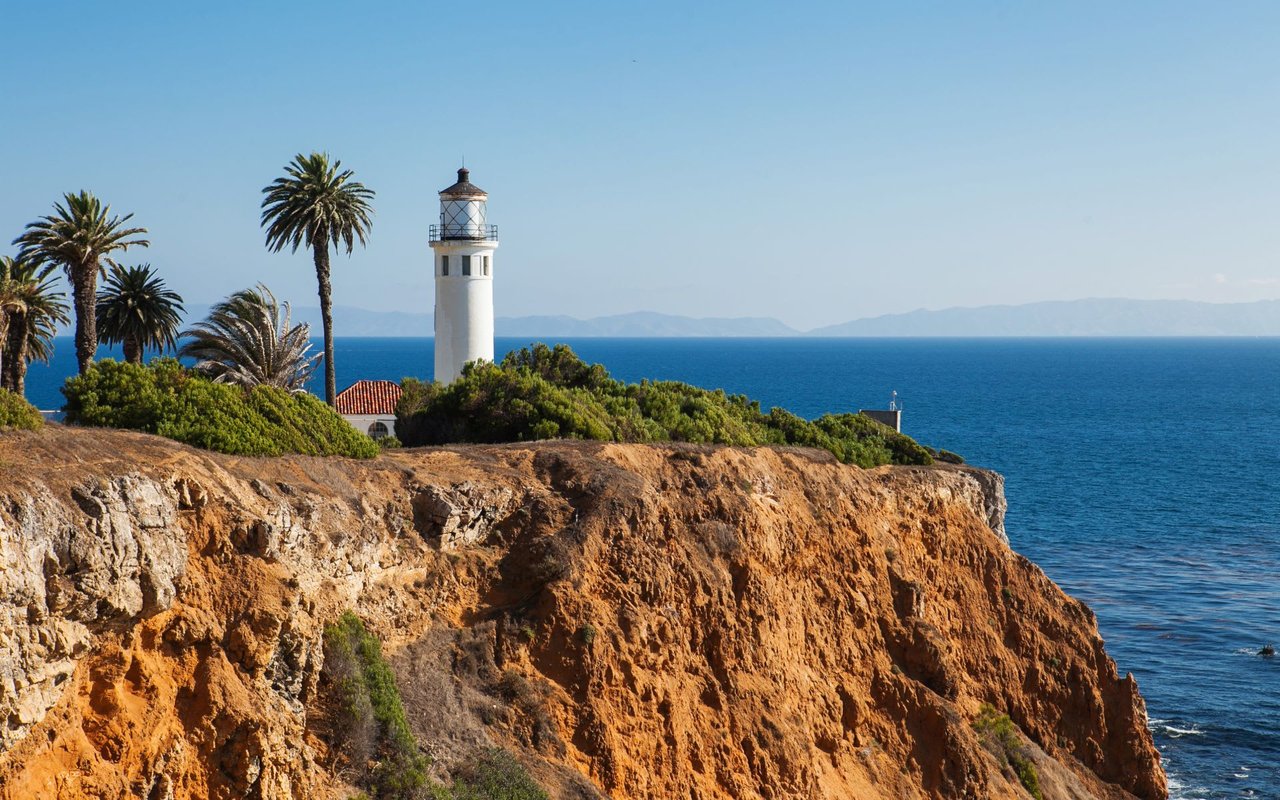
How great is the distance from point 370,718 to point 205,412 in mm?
7164

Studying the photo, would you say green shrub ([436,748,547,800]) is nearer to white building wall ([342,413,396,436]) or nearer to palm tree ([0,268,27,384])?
palm tree ([0,268,27,384])

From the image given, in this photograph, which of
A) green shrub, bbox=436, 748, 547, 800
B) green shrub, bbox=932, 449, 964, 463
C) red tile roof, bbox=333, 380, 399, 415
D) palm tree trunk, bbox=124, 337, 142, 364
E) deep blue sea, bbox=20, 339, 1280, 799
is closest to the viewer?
green shrub, bbox=436, 748, 547, 800

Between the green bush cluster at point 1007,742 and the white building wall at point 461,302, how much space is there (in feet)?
77.6

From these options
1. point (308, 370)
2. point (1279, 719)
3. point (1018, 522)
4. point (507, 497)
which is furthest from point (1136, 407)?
point (507, 497)

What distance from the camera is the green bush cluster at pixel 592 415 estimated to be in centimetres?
3459

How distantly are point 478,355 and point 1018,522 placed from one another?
36.6 metres

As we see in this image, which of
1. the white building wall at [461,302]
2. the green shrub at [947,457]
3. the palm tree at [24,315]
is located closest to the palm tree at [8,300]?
the palm tree at [24,315]

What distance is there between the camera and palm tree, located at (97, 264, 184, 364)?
43.9 m

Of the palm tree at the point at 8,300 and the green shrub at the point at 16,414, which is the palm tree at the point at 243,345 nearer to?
the palm tree at the point at 8,300

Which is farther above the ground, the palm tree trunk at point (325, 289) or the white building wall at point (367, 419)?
the palm tree trunk at point (325, 289)

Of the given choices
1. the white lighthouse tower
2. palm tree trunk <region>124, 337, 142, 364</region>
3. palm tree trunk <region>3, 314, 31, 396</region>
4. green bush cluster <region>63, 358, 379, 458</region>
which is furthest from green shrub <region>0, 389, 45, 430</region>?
the white lighthouse tower

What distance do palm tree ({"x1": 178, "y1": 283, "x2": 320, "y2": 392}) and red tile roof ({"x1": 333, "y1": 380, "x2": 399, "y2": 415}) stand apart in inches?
399

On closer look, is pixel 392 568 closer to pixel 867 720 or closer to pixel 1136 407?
pixel 867 720

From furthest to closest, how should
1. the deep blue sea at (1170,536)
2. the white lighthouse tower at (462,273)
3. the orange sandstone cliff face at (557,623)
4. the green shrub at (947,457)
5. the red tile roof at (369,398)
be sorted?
the red tile roof at (369,398), the white lighthouse tower at (462,273), the green shrub at (947,457), the deep blue sea at (1170,536), the orange sandstone cliff face at (557,623)
